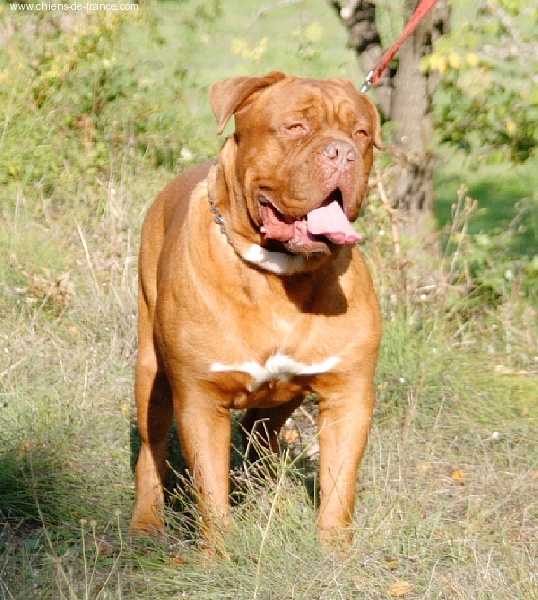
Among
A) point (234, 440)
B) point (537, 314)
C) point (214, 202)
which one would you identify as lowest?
point (234, 440)

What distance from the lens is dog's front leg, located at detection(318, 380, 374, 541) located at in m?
4.07

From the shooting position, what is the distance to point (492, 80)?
18.9 feet

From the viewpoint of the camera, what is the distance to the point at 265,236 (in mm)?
3951

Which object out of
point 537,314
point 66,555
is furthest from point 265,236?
point 537,314

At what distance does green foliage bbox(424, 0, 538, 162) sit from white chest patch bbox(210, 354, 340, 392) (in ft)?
5.02

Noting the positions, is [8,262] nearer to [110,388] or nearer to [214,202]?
[110,388]

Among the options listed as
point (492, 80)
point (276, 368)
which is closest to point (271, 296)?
point (276, 368)

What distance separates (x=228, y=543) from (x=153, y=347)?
131cm

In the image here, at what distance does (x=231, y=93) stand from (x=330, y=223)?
1.92 feet

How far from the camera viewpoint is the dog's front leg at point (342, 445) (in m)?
4.07

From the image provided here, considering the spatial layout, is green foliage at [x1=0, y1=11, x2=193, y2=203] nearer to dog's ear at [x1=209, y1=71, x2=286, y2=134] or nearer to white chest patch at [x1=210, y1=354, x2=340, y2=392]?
dog's ear at [x1=209, y1=71, x2=286, y2=134]

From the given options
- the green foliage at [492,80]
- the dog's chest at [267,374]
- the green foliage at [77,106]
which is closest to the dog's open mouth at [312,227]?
the dog's chest at [267,374]

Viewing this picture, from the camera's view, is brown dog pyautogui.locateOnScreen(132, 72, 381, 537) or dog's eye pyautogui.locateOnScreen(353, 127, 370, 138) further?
dog's eye pyautogui.locateOnScreen(353, 127, 370, 138)

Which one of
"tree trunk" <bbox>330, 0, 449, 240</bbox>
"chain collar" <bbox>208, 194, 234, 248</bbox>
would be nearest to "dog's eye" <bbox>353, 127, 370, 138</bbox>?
"chain collar" <bbox>208, 194, 234, 248</bbox>
